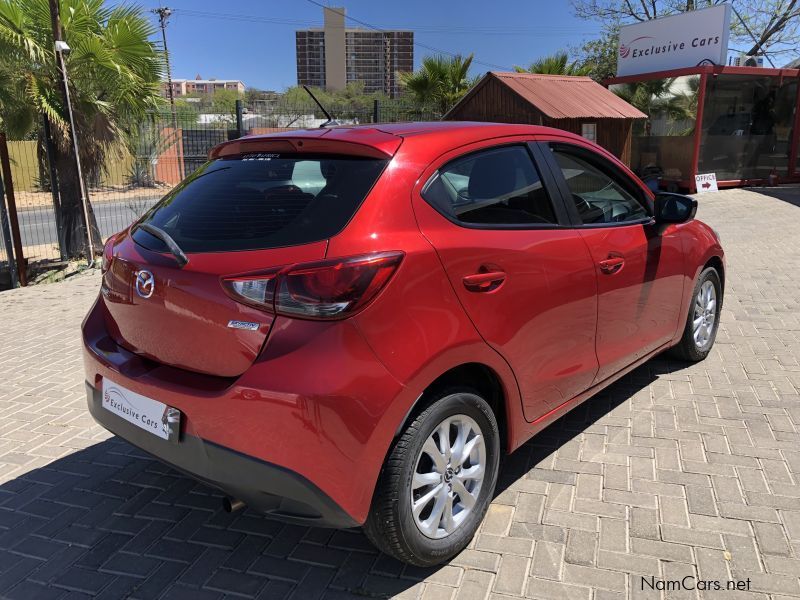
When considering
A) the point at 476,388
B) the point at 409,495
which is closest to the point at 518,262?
the point at 476,388

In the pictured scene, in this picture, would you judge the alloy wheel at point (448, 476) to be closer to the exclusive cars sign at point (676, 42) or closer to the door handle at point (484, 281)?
the door handle at point (484, 281)

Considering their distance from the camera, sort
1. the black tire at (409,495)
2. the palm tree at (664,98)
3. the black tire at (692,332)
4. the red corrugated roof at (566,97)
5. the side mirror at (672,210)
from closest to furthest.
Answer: the black tire at (409,495) < the side mirror at (672,210) < the black tire at (692,332) < the red corrugated roof at (566,97) < the palm tree at (664,98)

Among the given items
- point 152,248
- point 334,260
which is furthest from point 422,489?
point 152,248

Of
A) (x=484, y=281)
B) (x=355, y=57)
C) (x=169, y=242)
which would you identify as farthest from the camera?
(x=355, y=57)

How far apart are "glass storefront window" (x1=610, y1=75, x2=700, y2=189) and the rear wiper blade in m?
15.4

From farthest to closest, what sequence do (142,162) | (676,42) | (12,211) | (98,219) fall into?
1. (676,42)
2. (98,219)
3. (142,162)
4. (12,211)

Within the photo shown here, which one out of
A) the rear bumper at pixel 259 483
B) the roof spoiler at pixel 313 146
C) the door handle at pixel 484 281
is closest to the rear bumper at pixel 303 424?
the rear bumper at pixel 259 483

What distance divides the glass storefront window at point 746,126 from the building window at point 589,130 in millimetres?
3618

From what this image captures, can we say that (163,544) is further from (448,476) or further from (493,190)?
(493,190)

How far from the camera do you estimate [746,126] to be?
16859 millimetres

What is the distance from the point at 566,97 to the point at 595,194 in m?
11.4

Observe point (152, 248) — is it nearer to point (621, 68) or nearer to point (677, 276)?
point (677, 276)

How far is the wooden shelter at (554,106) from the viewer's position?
13203mm

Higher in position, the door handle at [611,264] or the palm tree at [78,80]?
the palm tree at [78,80]
